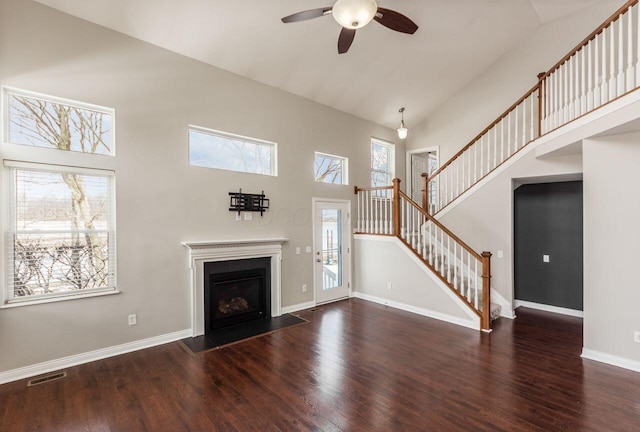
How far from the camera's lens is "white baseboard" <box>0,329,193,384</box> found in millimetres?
3164

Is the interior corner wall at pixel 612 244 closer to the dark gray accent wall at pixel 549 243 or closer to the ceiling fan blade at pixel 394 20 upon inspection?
the dark gray accent wall at pixel 549 243

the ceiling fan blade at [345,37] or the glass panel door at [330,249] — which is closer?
the ceiling fan blade at [345,37]

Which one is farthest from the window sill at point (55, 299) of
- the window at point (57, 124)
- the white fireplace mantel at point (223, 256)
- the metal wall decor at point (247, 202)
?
the metal wall decor at point (247, 202)

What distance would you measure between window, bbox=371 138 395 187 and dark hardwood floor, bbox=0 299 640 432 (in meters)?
3.92

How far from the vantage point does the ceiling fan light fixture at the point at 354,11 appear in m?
2.54

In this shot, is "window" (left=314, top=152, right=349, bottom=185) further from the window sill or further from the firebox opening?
the window sill

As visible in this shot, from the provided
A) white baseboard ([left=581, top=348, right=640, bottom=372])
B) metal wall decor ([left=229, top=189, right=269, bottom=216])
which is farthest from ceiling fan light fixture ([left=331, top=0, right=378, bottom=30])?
white baseboard ([left=581, top=348, right=640, bottom=372])

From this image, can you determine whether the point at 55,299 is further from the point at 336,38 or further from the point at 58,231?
the point at 336,38

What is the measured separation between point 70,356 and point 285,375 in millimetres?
2496

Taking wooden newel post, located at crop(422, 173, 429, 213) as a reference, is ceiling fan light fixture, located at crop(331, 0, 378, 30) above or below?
above

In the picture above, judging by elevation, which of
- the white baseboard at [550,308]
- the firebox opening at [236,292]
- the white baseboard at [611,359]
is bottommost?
the white baseboard at [550,308]

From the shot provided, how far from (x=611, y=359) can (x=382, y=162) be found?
17.2 ft

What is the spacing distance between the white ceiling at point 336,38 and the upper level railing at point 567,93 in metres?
1.33

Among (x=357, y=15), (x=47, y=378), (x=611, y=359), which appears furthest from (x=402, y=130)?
(x=47, y=378)
